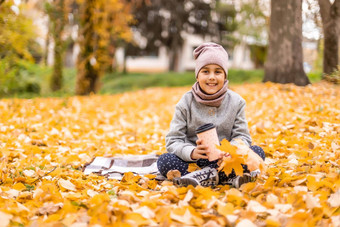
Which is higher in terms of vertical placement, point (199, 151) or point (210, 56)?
point (210, 56)

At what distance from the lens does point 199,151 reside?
93.7 inches

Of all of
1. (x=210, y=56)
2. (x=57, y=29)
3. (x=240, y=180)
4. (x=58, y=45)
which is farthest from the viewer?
(x=58, y=45)

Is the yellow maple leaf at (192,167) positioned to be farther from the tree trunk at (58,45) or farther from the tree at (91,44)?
the tree trunk at (58,45)

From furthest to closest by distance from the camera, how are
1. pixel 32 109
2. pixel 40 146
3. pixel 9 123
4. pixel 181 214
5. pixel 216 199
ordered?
pixel 32 109 < pixel 9 123 < pixel 40 146 < pixel 216 199 < pixel 181 214

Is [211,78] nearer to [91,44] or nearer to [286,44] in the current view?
[286,44]

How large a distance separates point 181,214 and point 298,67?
18.8ft

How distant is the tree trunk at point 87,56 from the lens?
9.46m

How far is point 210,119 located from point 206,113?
0.20 feet

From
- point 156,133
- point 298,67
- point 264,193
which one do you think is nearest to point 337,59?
point 298,67

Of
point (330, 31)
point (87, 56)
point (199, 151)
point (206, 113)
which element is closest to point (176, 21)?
point (87, 56)

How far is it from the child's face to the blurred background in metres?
2.08

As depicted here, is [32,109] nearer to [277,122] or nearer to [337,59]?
[277,122]

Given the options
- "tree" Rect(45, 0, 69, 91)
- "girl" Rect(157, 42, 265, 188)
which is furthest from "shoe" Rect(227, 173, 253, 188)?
"tree" Rect(45, 0, 69, 91)

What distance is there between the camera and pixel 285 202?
198 centimetres
